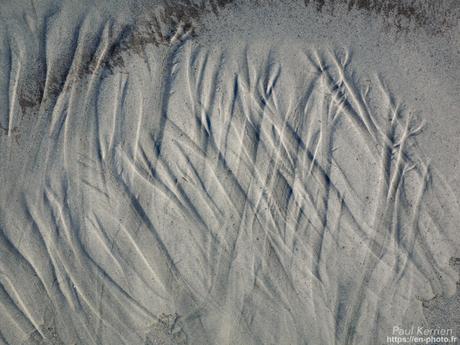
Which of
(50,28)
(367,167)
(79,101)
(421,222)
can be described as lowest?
(421,222)

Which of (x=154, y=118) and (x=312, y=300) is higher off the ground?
(x=154, y=118)

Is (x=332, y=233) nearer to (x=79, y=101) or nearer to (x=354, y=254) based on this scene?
(x=354, y=254)

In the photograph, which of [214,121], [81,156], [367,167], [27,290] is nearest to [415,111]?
[367,167]

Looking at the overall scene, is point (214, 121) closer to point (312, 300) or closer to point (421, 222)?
point (312, 300)

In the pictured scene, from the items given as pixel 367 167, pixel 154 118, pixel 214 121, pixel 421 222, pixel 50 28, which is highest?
pixel 50 28

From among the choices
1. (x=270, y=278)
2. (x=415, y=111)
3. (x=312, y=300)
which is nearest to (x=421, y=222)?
(x=415, y=111)

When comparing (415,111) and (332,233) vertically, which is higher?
(415,111)
